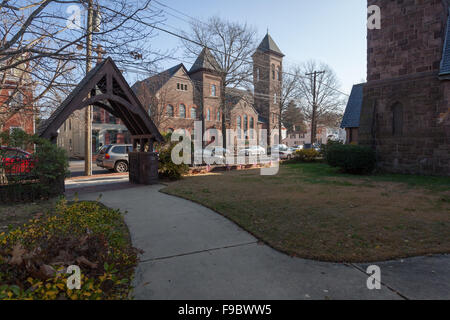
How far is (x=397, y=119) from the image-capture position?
45.3ft

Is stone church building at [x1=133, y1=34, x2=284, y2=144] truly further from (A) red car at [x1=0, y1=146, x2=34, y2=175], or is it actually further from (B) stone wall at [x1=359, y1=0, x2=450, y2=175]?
(A) red car at [x1=0, y1=146, x2=34, y2=175]

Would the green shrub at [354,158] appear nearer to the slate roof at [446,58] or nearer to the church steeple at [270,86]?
the slate roof at [446,58]

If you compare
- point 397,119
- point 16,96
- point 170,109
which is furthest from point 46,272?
point 170,109

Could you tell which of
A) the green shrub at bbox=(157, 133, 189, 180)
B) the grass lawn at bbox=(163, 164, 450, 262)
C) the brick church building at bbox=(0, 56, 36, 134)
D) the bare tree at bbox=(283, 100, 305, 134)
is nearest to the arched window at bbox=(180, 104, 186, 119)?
the bare tree at bbox=(283, 100, 305, 134)

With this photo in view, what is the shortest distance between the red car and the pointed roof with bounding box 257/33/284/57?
4776 centimetres

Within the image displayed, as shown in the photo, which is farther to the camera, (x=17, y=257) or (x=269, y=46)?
(x=269, y=46)

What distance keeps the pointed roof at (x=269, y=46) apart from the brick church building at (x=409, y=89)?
37368 mm

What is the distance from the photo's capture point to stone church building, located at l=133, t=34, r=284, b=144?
24969 mm

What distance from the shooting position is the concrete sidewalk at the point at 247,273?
297 centimetres

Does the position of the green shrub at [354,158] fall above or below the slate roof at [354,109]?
below

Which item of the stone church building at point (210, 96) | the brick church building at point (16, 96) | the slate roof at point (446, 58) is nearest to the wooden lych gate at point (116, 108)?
the brick church building at point (16, 96)

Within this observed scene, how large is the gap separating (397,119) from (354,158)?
10.2ft

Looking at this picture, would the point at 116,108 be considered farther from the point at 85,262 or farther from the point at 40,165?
the point at 85,262

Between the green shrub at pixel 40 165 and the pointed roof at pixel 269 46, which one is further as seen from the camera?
the pointed roof at pixel 269 46
